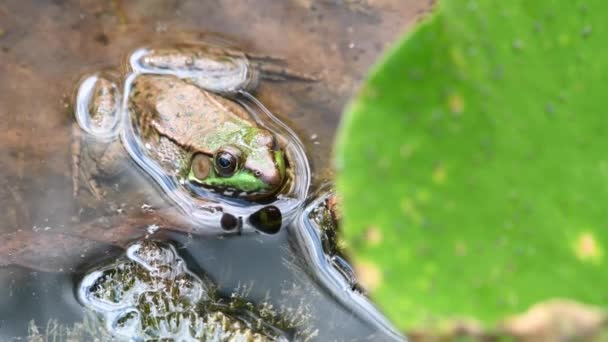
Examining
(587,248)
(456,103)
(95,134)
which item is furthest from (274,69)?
(587,248)

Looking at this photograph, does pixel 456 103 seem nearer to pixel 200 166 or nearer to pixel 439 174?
pixel 439 174

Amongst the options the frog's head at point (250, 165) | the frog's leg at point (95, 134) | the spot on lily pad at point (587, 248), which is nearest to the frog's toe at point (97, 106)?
the frog's leg at point (95, 134)

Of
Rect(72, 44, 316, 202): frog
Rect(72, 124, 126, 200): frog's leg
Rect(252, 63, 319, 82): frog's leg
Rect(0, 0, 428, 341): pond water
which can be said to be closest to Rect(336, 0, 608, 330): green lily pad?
Rect(0, 0, 428, 341): pond water

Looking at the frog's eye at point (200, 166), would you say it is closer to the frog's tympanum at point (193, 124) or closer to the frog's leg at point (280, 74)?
the frog's tympanum at point (193, 124)

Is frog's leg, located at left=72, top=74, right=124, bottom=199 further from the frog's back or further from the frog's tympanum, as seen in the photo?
the frog's back

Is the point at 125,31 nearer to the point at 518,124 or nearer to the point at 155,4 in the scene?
the point at 155,4
